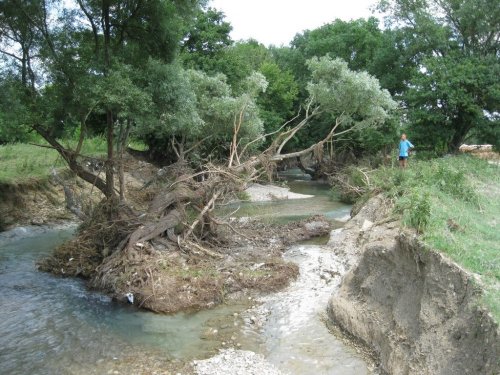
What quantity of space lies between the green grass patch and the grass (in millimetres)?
13915

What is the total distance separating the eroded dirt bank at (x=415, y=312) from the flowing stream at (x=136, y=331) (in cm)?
70

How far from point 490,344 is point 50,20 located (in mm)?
15691

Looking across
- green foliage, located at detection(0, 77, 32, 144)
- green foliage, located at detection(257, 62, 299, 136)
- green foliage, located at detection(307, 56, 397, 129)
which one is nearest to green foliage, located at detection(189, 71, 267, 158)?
green foliage, located at detection(307, 56, 397, 129)

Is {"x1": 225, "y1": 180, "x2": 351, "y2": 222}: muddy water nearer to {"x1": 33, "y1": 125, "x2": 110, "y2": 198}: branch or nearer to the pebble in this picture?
{"x1": 33, "y1": 125, "x2": 110, "y2": 198}: branch

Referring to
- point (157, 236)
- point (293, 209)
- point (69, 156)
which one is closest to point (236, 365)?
point (157, 236)

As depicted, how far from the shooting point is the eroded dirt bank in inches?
260

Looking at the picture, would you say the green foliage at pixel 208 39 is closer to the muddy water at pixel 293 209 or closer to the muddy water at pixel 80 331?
the muddy water at pixel 293 209

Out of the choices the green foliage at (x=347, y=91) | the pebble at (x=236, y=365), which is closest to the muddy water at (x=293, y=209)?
the green foliage at (x=347, y=91)

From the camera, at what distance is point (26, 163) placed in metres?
23.9

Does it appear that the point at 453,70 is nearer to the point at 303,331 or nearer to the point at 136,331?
the point at 303,331

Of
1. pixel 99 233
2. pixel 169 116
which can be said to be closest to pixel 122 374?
pixel 99 233

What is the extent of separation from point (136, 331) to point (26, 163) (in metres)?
16.7

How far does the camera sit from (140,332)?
1055 cm

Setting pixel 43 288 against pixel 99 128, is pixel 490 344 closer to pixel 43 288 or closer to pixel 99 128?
pixel 43 288
